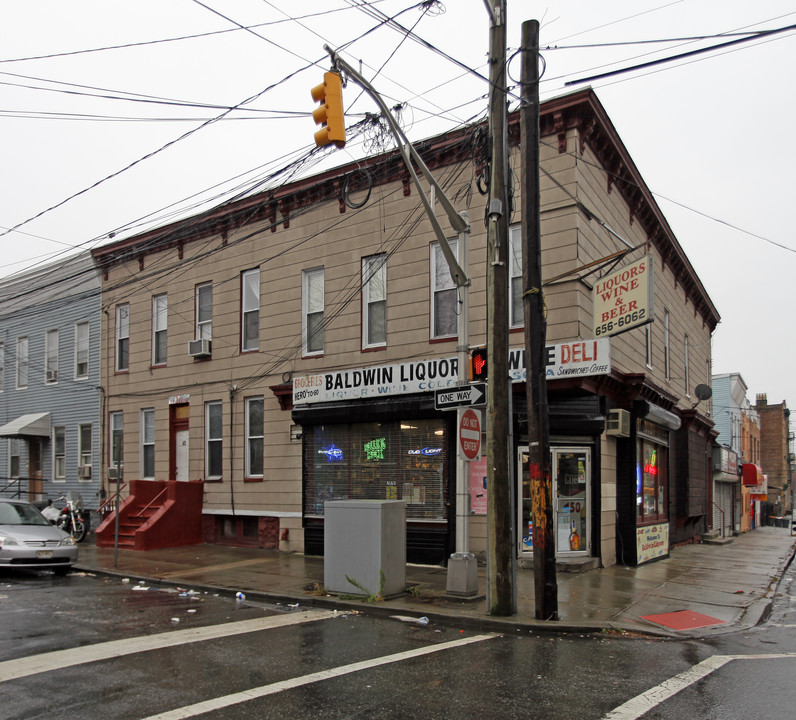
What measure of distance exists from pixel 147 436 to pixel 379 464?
874 cm

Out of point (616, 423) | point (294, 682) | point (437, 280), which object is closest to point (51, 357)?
point (437, 280)

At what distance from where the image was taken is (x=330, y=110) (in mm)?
9141

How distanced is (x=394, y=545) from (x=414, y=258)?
692cm

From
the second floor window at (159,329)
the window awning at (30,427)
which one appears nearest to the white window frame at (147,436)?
the second floor window at (159,329)

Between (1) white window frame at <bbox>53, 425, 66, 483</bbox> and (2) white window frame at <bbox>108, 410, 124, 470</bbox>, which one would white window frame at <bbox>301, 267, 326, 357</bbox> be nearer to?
(2) white window frame at <bbox>108, 410, 124, 470</bbox>

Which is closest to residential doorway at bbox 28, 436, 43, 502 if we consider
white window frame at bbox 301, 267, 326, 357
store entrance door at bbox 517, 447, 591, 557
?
white window frame at bbox 301, 267, 326, 357

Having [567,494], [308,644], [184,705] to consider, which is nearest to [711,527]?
[567,494]

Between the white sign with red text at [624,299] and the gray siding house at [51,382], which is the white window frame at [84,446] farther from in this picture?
the white sign with red text at [624,299]

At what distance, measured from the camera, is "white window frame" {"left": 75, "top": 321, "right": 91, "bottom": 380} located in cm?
2420

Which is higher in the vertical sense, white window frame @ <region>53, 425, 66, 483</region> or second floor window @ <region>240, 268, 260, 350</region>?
second floor window @ <region>240, 268, 260, 350</region>

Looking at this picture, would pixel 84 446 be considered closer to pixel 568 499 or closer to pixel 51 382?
pixel 51 382

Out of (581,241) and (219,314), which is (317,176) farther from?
(581,241)

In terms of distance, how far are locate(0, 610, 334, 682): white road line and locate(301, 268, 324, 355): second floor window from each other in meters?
8.43

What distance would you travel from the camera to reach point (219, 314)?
20.1 meters
